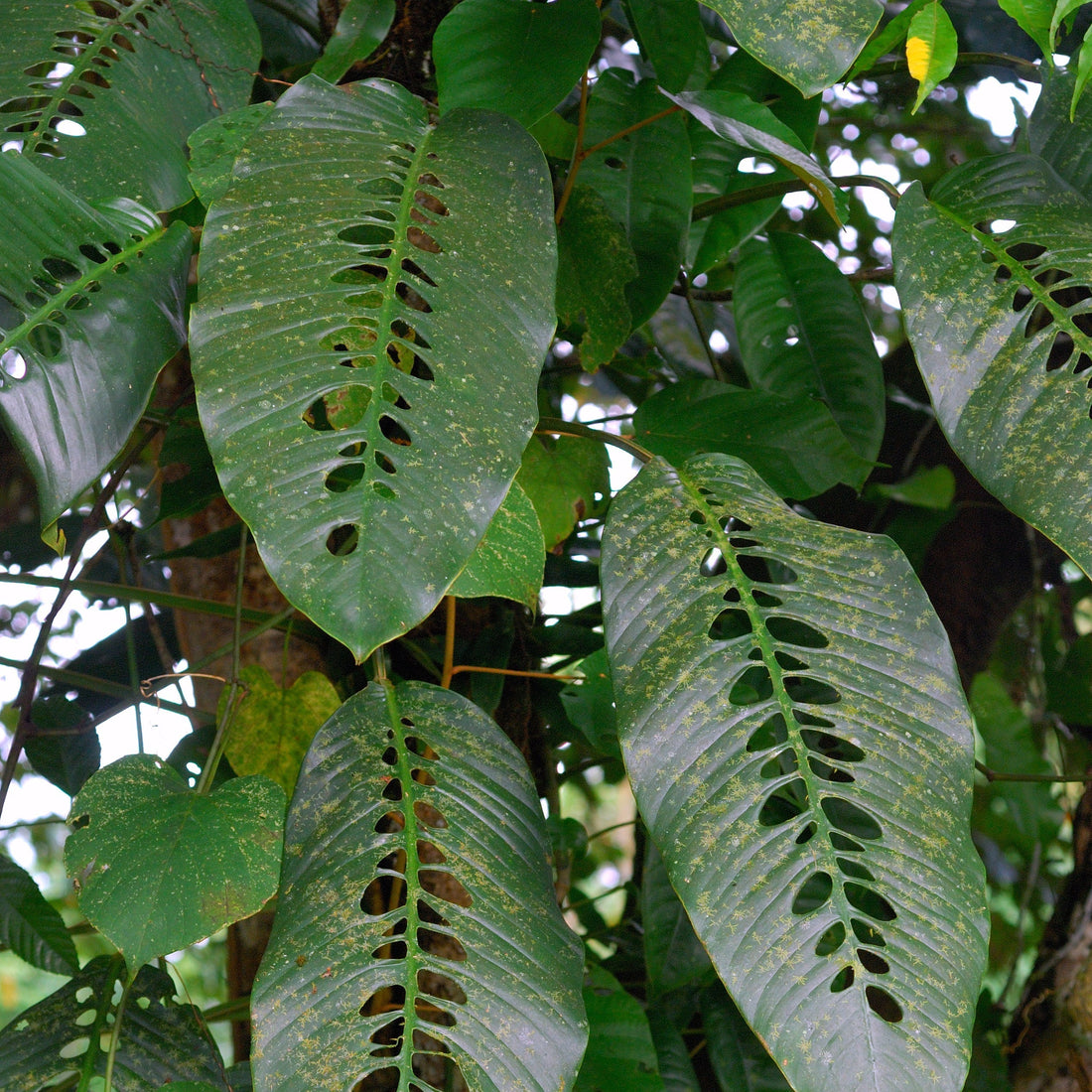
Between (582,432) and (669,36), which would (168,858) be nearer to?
(582,432)

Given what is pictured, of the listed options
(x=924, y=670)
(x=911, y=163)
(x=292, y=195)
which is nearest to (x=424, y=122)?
(x=292, y=195)

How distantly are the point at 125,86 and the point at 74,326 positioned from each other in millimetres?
304

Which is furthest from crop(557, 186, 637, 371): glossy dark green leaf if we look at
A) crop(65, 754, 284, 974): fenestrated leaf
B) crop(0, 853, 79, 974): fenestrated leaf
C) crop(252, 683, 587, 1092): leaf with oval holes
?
crop(0, 853, 79, 974): fenestrated leaf

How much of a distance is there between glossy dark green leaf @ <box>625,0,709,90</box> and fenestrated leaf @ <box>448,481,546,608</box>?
44 centimetres

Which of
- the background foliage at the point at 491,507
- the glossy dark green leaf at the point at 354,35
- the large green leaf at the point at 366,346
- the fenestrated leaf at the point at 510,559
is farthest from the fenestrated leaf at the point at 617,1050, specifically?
the glossy dark green leaf at the point at 354,35

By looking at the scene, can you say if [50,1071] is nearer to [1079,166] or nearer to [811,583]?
[811,583]

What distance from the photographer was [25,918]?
38.1 inches

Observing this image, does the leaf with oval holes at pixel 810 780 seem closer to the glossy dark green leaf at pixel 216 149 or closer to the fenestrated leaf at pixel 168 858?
the fenestrated leaf at pixel 168 858

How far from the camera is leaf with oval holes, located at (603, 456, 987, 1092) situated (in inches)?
20.1

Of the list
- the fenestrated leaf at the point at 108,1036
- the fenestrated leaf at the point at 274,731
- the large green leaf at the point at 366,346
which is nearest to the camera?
the large green leaf at the point at 366,346

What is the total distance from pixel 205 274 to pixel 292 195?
0.09 metres

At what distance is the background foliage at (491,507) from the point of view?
528mm

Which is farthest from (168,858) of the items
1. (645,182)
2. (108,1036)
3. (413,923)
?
(645,182)

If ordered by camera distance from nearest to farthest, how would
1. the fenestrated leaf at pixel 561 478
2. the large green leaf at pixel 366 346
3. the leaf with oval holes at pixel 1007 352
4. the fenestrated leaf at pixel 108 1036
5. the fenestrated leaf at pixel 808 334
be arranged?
the large green leaf at pixel 366 346
the leaf with oval holes at pixel 1007 352
the fenestrated leaf at pixel 108 1036
the fenestrated leaf at pixel 561 478
the fenestrated leaf at pixel 808 334
